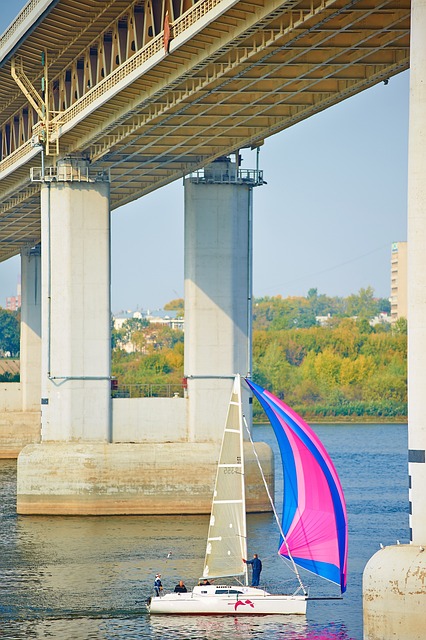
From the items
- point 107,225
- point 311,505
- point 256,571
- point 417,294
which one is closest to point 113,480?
point 107,225

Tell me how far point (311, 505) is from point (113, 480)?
71.9 ft

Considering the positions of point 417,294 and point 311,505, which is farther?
point 311,505

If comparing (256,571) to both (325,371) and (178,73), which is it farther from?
(325,371)

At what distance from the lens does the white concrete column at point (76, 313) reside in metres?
63.8

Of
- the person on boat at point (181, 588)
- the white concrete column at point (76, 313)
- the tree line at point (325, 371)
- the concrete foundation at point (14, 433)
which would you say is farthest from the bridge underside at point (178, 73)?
the tree line at point (325, 371)

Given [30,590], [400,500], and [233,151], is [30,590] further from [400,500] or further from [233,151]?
[400,500]

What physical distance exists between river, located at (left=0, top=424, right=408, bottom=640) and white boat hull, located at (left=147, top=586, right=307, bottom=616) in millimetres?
387

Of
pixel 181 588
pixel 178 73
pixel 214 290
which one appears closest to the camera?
pixel 181 588

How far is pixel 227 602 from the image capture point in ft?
141

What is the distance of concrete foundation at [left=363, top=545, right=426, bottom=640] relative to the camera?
32.2 metres

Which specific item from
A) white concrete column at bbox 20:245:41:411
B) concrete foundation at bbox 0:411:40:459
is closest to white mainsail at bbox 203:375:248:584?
concrete foundation at bbox 0:411:40:459

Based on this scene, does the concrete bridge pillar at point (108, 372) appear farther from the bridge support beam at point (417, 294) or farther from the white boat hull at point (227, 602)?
the bridge support beam at point (417, 294)

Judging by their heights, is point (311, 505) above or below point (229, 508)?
above

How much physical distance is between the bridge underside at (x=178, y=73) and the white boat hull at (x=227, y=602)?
52.0 ft
